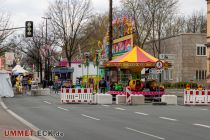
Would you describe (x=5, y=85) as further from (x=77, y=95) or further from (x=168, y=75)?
(x=168, y=75)

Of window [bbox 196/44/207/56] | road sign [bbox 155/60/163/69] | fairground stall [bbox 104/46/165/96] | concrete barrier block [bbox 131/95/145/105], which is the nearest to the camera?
concrete barrier block [bbox 131/95/145/105]

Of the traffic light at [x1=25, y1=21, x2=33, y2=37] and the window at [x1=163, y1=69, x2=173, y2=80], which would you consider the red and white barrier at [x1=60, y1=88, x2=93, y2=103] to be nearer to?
the traffic light at [x1=25, y1=21, x2=33, y2=37]

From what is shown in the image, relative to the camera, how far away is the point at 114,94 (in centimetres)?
3497

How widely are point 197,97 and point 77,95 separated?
7411mm

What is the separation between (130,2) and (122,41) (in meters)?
24.3

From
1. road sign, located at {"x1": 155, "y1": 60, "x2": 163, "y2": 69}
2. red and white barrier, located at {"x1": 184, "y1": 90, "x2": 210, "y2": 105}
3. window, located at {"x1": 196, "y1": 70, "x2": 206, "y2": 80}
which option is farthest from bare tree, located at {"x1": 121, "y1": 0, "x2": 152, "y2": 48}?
red and white barrier, located at {"x1": 184, "y1": 90, "x2": 210, "y2": 105}

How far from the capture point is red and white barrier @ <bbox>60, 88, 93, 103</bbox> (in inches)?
1233

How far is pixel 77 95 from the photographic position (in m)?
31.5

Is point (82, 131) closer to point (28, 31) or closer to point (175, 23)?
point (28, 31)

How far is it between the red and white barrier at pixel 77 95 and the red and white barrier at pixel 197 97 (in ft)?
19.6

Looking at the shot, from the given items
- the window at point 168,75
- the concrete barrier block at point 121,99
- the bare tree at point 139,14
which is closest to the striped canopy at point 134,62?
the concrete barrier block at point 121,99

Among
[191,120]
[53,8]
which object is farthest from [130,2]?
[191,120]

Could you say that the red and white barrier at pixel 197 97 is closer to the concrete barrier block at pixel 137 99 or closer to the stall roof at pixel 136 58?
the concrete barrier block at pixel 137 99

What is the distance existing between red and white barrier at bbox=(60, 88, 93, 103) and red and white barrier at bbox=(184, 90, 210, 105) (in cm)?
597
